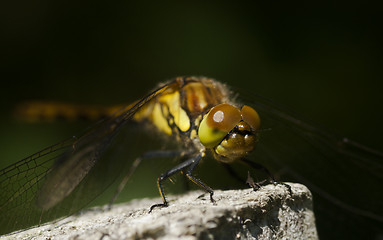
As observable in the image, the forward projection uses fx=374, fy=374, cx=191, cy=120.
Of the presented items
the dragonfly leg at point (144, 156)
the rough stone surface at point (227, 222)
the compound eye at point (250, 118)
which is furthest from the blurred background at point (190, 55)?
the rough stone surface at point (227, 222)

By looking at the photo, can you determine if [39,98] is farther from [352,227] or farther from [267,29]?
[352,227]

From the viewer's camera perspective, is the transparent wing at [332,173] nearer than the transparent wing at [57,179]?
No

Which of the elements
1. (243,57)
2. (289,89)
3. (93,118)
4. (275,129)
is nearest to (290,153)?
(275,129)

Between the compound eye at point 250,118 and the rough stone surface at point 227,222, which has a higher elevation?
the compound eye at point 250,118

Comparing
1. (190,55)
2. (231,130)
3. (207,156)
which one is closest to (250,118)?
(231,130)

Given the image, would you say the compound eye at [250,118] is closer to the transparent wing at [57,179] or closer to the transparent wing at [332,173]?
the transparent wing at [332,173]

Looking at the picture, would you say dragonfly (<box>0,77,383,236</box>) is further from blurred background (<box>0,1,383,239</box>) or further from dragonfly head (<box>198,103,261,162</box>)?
blurred background (<box>0,1,383,239</box>)

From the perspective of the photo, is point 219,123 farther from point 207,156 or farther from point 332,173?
point 332,173

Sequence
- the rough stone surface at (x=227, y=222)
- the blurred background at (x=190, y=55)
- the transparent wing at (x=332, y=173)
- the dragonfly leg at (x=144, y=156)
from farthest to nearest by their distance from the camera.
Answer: the blurred background at (x=190, y=55) → the dragonfly leg at (x=144, y=156) → the transparent wing at (x=332, y=173) → the rough stone surface at (x=227, y=222)
